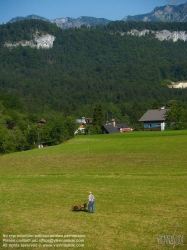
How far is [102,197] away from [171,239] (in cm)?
1028

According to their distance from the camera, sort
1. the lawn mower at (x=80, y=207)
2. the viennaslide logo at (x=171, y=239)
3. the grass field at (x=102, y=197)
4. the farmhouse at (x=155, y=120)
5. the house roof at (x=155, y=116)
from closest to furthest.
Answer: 1. the viennaslide logo at (x=171, y=239)
2. the grass field at (x=102, y=197)
3. the lawn mower at (x=80, y=207)
4. the farmhouse at (x=155, y=120)
5. the house roof at (x=155, y=116)

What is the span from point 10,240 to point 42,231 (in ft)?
5.98

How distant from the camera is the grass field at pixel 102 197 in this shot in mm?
19562

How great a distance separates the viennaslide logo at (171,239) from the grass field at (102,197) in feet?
0.13

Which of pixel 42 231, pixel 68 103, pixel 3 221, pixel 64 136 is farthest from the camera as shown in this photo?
pixel 68 103

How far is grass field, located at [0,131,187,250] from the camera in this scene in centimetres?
1956

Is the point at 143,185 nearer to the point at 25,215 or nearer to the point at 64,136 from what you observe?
the point at 25,215

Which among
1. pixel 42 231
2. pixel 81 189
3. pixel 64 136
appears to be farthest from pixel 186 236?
pixel 64 136

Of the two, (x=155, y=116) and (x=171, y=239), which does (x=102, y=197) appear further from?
(x=155, y=116)

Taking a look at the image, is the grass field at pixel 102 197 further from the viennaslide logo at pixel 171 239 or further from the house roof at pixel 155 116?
the house roof at pixel 155 116

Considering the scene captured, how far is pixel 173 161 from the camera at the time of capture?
44.9 m

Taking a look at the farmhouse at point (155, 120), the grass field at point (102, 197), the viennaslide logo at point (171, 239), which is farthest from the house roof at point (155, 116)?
the viennaslide logo at point (171, 239)

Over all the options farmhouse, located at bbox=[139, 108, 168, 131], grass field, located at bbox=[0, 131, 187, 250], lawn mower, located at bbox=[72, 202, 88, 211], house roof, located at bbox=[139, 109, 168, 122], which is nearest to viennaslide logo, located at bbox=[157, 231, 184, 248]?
grass field, located at bbox=[0, 131, 187, 250]

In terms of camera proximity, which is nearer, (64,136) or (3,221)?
(3,221)
